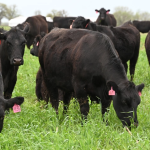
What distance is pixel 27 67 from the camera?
1121 cm

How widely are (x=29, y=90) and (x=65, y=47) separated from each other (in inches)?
130

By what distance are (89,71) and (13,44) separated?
262cm

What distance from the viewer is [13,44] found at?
6.72 metres

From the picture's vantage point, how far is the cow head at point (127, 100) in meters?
4.31

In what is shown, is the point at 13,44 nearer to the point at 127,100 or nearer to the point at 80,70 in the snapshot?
the point at 80,70

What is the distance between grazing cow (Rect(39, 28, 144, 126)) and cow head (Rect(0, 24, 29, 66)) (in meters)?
0.93

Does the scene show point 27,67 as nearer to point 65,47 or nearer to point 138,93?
point 65,47

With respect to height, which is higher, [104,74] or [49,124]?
[104,74]

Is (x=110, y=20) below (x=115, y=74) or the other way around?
below

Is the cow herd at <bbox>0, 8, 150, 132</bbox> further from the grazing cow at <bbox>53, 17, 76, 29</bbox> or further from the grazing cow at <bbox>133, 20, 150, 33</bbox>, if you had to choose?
the grazing cow at <bbox>53, 17, 76, 29</bbox>

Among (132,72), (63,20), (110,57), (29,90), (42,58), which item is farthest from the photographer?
(63,20)

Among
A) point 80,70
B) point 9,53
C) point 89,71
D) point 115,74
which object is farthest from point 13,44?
point 115,74

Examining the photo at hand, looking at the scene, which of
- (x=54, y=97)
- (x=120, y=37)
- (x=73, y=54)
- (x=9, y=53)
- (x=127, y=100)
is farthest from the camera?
(x=120, y=37)

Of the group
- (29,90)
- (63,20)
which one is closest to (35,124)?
(29,90)
